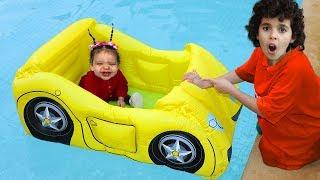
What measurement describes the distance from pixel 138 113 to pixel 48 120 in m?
0.59

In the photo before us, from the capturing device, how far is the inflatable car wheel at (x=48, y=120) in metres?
2.50

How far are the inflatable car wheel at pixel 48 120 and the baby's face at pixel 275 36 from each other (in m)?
1.18

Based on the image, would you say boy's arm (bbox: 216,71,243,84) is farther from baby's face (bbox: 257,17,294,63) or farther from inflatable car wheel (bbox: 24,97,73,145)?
inflatable car wheel (bbox: 24,97,73,145)

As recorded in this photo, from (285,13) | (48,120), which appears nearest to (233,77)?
(285,13)

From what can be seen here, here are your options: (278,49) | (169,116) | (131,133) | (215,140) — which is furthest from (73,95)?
(278,49)

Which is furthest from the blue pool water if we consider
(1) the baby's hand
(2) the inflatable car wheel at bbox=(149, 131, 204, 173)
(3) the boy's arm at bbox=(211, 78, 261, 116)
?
(3) the boy's arm at bbox=(211, 78, 261, 116)

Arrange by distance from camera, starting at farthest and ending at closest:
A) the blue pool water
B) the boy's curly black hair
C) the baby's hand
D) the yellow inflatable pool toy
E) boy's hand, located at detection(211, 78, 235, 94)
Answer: the baby's hand, the blue pool water, the yellow inflatable pool toy, boy's hand, located at detection(211, 78, 235, 94), the boy's curly black hair

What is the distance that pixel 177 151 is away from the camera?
235 centimetres

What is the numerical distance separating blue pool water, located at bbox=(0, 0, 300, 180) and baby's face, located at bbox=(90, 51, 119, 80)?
480mm

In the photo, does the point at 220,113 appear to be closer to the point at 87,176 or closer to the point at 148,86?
the point at 148,86

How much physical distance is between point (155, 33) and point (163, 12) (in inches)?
14.2

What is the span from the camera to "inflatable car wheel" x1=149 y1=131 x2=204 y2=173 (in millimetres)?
2283

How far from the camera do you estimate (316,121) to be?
2.01 metres

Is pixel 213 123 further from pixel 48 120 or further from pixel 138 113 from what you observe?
pixel 48 120
